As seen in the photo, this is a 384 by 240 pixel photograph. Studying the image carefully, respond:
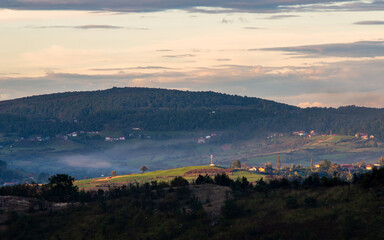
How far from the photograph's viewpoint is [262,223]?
250 ft

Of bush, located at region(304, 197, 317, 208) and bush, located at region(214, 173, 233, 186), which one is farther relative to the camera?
bush, located at region(214, 173, 233, 186)

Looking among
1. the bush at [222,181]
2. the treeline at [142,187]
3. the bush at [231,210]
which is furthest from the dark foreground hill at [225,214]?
the bush at [222,181]

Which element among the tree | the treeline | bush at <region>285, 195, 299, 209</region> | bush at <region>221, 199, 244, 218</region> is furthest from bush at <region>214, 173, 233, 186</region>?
bush at <region>285, 195, 299, 209</region>

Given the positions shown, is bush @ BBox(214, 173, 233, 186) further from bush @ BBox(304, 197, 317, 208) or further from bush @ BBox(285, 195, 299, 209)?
bush @ BBox(304, 197, 317, 208)

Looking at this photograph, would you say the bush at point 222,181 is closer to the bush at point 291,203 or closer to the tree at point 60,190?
the tree at point 60,190

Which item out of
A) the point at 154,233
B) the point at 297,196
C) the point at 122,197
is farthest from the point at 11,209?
the point at 297,196

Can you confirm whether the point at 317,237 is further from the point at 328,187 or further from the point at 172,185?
the point at 172,185

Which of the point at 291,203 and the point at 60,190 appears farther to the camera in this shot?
the point at 60,190

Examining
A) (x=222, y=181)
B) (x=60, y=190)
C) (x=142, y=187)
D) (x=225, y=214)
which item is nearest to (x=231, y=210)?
(x=225, y=214)

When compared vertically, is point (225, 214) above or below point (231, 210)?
below

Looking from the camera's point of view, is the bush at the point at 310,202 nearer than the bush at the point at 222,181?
Yes

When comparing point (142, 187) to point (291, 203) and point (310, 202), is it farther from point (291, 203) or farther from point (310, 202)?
point (310, 202)

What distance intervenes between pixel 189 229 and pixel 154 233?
13.5 ft

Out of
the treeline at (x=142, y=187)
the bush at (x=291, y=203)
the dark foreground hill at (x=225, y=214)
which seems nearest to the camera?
the dark foreground hill at (x=225, y=214)
